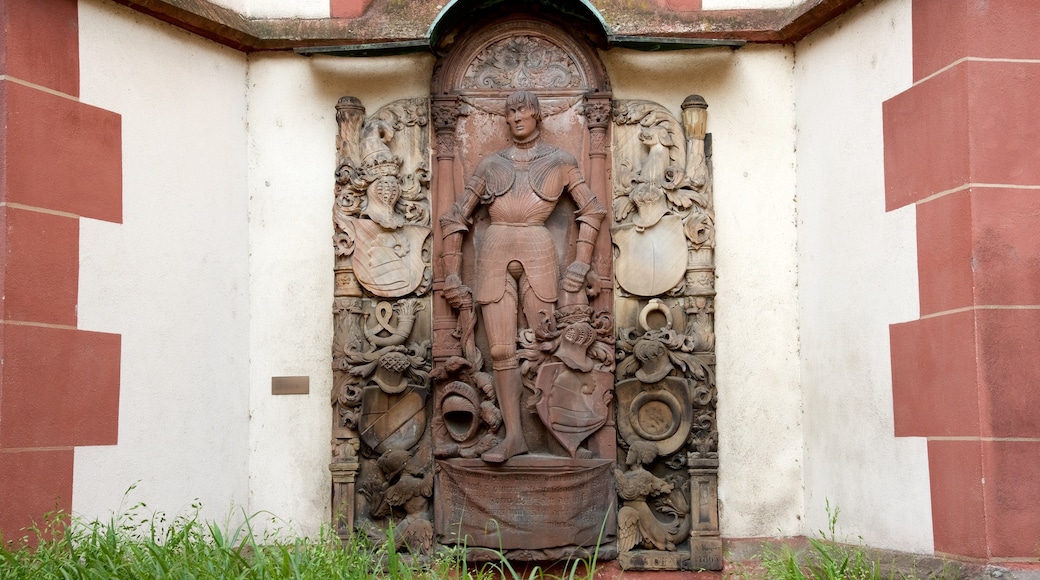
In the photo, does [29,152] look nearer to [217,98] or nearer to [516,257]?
[217,98]

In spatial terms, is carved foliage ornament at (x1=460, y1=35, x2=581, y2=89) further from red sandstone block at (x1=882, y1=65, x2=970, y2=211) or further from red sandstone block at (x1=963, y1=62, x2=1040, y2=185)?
red sandstone block at (x1=963, y1=62, x2=1040, y2=185)

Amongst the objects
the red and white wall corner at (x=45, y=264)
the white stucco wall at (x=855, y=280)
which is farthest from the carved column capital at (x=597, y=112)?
the red and white wall corner at (x=45, y=264)

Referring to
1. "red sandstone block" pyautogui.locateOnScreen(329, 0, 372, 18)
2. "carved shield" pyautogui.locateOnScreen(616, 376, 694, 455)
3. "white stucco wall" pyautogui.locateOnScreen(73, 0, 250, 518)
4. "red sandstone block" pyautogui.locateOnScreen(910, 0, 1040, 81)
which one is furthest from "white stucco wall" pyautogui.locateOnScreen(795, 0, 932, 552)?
"white stucco wall" pyautogui.locateOnScreen(73, 0, 250, 518)

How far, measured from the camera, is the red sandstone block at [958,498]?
17.5 feet

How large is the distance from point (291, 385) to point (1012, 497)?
4543mm

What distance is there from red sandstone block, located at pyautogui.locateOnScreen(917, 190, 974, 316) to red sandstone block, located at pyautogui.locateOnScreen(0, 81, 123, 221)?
4674mm

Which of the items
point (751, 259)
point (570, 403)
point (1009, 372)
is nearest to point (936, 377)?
point (1009, 372)

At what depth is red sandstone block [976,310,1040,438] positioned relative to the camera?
5328mm

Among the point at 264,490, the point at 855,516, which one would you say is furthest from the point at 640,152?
the point at 264,490

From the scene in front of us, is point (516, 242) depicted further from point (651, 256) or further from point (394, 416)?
point (394, 416)

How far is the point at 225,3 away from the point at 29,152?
81.3 inches

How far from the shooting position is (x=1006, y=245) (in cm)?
545

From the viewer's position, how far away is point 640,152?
727 centimetres

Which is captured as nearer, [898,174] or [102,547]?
[102,547]
